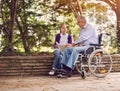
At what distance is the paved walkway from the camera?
6875 millimetres

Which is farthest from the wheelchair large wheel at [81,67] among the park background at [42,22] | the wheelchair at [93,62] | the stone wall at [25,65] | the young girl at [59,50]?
the park background at [42,22]

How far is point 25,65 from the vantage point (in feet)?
30.6

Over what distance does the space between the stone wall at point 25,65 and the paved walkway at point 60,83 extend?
1.67 ft

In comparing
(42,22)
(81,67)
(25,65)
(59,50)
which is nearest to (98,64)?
(81,67)

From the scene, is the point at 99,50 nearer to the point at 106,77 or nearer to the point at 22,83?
the point at 106,77

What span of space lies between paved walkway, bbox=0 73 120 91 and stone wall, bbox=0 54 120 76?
51cm

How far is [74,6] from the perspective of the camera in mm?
12406

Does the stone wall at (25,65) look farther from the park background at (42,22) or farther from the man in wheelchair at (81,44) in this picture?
the park background at (42,22)

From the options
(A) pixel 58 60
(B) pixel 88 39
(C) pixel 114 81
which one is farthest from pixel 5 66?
(C) pixel 114 81

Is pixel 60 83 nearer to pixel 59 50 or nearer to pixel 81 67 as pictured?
pixel 81 67

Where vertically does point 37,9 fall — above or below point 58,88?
above

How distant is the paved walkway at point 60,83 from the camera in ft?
22.6

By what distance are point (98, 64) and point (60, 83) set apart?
1.33 meters

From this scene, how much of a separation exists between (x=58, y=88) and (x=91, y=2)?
19.6 ft
